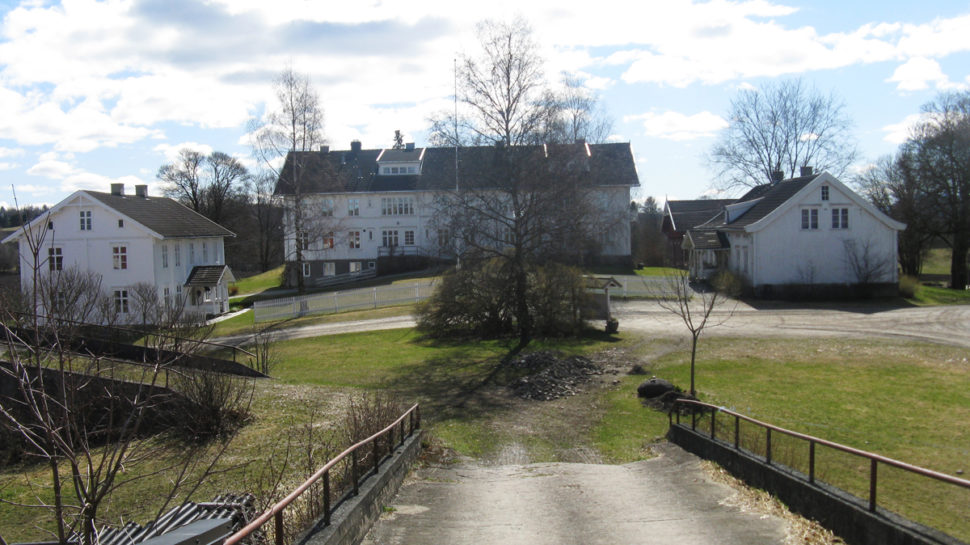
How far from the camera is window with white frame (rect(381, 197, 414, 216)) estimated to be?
60.6 m

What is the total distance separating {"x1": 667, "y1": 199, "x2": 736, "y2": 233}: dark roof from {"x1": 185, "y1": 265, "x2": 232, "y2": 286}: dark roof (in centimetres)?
3854

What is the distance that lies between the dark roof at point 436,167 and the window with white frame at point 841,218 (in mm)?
13495

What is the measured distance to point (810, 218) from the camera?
135 ft

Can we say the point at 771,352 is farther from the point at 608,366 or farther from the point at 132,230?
the point at 132,230

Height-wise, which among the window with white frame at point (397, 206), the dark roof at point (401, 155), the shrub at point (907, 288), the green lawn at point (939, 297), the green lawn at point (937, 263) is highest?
the dark roof at point (401, 155)

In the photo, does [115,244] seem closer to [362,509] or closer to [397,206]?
[397,206]

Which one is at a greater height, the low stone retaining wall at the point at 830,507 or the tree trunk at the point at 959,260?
the tree trunk at the point at 959,260

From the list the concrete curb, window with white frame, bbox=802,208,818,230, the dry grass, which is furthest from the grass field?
window with white frame, bbox=802,208,818,230

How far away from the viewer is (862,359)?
23.5 meters

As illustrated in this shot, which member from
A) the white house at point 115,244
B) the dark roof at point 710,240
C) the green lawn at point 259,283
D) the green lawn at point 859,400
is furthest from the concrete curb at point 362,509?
the green lawn at point 259,283

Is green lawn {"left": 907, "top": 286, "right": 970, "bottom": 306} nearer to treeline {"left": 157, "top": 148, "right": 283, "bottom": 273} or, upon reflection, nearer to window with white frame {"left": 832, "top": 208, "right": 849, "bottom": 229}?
window with white frame {"left": 832, "top": 208, "right": 849, "bottom": 229}

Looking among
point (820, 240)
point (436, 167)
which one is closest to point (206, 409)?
point (436, 167)

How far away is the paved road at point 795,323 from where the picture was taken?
94.0 feet

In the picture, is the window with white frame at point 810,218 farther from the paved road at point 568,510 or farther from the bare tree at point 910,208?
the paved road at point 568,510
